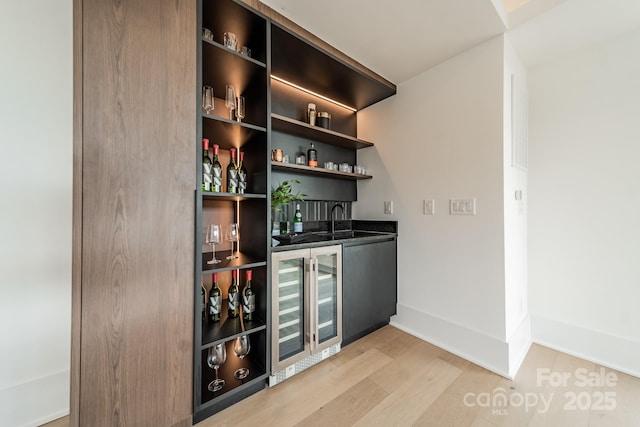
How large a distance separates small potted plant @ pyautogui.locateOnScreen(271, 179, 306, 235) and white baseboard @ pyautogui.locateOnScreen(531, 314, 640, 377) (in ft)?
7.77

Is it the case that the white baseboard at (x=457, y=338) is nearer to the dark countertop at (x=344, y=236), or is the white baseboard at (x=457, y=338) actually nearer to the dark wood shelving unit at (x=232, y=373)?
the dark countertop at (x=344, y=236)

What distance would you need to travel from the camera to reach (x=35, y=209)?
3.99 feet

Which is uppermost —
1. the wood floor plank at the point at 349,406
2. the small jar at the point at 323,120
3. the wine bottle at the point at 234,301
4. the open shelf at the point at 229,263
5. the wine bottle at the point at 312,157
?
the small jar at the point at 323,120

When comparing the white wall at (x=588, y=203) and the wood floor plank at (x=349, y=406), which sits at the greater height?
the white wall at (x=588, y=203)

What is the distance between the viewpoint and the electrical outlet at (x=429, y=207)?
2.00 metres

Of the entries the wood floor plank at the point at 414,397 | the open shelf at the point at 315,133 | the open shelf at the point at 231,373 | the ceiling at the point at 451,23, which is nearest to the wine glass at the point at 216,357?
the open shelf at the point at 231,373

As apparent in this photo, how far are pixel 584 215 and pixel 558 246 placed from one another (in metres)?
0.30

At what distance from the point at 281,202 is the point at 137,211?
1.04 meters

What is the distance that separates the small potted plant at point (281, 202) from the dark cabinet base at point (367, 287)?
25.4 inches

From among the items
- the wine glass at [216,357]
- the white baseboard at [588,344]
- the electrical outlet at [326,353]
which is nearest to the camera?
the wine glass at [216,357]

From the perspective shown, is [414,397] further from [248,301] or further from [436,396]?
[248,301]

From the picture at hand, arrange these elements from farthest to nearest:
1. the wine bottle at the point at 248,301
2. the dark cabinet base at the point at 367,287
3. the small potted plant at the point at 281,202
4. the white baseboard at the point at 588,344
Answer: the small potted plant at the point at 281,202
the dark cabinet base at the point at 367,287
the white baseboard at the point at 588,344
the wine bottle at the point at 248,301

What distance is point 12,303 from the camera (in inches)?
45.5

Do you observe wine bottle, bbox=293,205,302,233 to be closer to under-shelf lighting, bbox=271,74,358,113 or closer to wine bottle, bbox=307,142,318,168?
wine bottle, bbox=307,142,318,168
